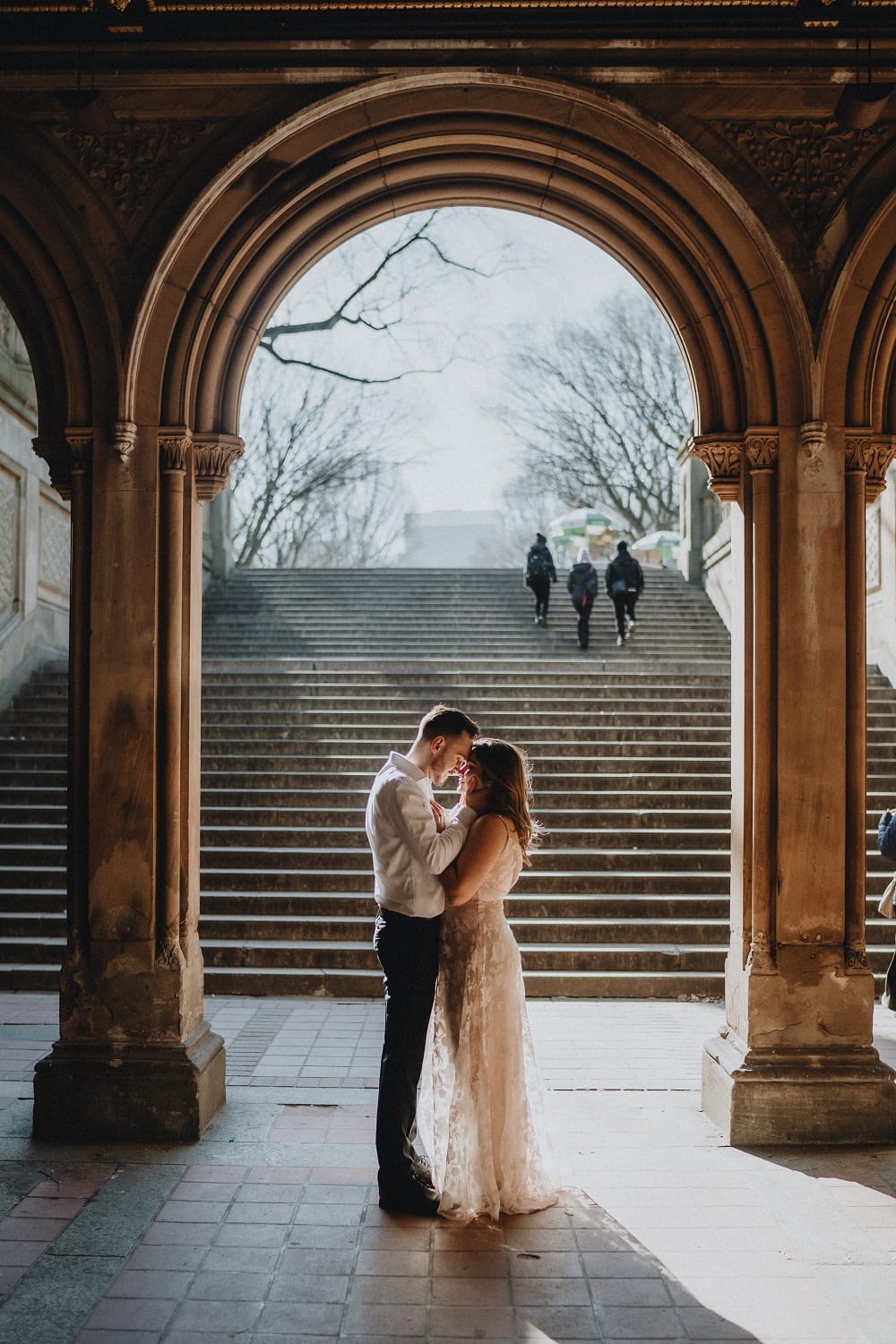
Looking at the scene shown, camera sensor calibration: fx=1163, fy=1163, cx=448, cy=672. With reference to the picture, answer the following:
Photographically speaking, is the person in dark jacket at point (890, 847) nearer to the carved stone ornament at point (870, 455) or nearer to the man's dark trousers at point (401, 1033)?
the carved stone ornament at point (870, 455)

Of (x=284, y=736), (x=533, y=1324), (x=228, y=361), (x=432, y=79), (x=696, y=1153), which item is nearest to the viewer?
(x=533, y=1324)

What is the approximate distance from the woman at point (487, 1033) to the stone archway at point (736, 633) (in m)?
1.15

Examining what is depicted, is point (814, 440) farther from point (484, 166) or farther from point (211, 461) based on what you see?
point (211, 461)

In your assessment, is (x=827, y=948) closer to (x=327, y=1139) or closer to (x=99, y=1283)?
(x=327, y=1139)

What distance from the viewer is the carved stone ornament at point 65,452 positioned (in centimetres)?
505

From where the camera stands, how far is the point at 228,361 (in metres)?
5.34

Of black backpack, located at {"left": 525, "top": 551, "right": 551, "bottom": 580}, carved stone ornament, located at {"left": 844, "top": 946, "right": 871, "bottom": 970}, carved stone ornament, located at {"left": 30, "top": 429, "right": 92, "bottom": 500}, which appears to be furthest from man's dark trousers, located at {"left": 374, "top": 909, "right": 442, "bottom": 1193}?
black backpack, located at {"left": 525, "top": 551, "right": 551, "bottom": 580}

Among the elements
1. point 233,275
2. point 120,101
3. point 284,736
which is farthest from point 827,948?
point 284,736

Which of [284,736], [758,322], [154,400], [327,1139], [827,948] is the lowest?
[327,1139]

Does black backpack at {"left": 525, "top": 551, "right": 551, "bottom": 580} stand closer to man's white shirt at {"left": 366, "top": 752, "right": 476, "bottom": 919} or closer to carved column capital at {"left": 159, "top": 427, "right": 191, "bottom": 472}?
carved column capital at {"left": 159, "top": 427, "right": 191, "bottom": 472}

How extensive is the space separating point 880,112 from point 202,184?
2.93 meters

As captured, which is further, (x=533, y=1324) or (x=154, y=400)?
(x=154, y=400)

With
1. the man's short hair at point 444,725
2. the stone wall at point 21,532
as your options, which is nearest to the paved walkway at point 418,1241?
the man's short hair at point 444,725

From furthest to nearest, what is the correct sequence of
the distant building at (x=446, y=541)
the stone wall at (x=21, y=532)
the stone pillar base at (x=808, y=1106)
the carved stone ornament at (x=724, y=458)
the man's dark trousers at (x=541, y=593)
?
the distant building at (x=446, y=541), the man's dark trousers at (x=541, y=593), the stone wall at (x=21, y=532), the carved stone ornament at (x=724, y=458), the stone pillar base at (x=808, y=1106)
